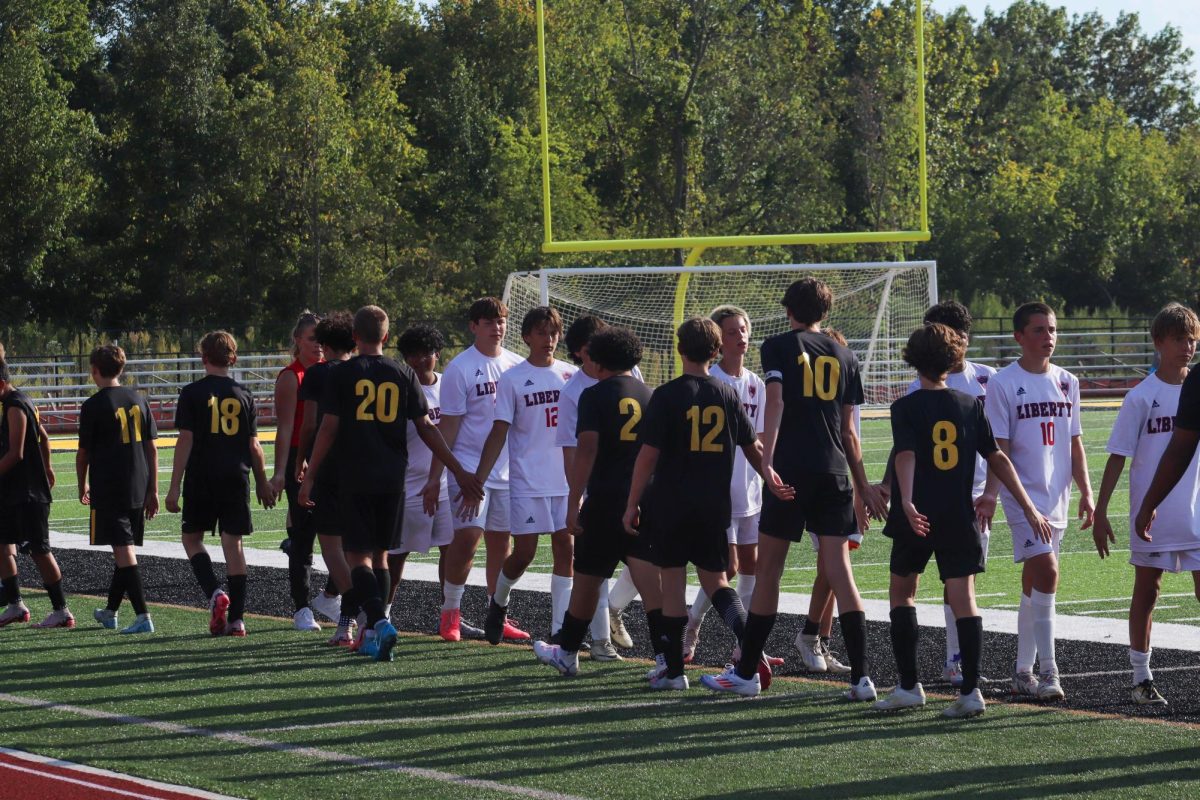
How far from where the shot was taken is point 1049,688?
790 cm

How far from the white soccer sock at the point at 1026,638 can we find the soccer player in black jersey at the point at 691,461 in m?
1.25

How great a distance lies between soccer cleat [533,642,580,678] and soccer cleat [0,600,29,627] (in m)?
3.64

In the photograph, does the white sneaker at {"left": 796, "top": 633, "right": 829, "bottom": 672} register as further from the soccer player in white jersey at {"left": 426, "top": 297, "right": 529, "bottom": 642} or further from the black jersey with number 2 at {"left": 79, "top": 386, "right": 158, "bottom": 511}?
the black jersey with number 2 at {"left": 79, "top": 386, "right": 158, "bottom": 511}

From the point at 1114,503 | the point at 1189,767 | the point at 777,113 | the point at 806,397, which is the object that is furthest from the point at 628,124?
the point at 1189,767

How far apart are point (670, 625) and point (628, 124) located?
20.5 meters

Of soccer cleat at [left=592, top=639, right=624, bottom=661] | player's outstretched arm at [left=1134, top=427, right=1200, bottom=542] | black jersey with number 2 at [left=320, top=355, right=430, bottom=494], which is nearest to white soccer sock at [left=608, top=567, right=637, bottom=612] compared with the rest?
soccer cleat at [left=592, top=639, right=624, bottom=661]

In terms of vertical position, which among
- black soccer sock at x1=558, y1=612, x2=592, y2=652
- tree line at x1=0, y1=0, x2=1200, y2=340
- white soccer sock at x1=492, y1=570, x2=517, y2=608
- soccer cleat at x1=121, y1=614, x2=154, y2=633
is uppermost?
tree line at x1=0, y1=0, x2=1200, y2=340

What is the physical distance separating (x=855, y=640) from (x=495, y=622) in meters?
2.52

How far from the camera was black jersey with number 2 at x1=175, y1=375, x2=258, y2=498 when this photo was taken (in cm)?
1010

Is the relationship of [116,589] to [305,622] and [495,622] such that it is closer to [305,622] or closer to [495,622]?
[305,622]

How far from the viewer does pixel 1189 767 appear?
6.54 meters

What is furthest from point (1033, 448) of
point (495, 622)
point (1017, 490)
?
point (495, 622)

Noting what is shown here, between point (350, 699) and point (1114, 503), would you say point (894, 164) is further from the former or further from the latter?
point (350, 699)

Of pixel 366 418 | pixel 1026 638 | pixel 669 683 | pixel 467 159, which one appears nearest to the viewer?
pixel 1026 638
